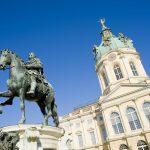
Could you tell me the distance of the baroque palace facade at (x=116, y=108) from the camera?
3541 cm

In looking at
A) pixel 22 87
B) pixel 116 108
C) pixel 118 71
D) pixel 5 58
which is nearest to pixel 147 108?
pixel 116 108

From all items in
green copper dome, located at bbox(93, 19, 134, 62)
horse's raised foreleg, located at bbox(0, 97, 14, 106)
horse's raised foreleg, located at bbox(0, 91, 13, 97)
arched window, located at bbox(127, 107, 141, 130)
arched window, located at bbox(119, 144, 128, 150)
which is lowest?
horse's raised foreleg, located at bbox(0, 97, 14, 106)

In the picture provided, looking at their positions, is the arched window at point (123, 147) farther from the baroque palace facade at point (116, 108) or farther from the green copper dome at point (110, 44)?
the green copper dome at point (110, 44)

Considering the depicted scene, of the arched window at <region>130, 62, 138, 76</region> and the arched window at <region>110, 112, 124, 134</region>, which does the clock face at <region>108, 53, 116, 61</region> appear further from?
the arched window at <region>110, 112, 124, 134</region>

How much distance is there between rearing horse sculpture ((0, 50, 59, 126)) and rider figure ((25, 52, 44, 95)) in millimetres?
180

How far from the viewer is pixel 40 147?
6.00 m

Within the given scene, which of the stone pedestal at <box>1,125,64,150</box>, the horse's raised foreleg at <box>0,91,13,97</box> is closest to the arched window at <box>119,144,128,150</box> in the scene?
the stone pedestal at <box>1,125,64,150</box>

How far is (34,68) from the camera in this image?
774 cm

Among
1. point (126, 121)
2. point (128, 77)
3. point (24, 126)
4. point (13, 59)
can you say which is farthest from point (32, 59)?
point (128, 77)

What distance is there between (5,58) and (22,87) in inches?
43.4

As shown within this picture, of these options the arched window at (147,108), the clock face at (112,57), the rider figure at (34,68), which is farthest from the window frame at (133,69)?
the rider figure at (34,68)

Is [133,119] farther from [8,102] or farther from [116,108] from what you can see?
[8,102]

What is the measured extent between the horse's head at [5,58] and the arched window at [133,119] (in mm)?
31749

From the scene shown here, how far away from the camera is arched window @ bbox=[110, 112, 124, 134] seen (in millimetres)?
36844
